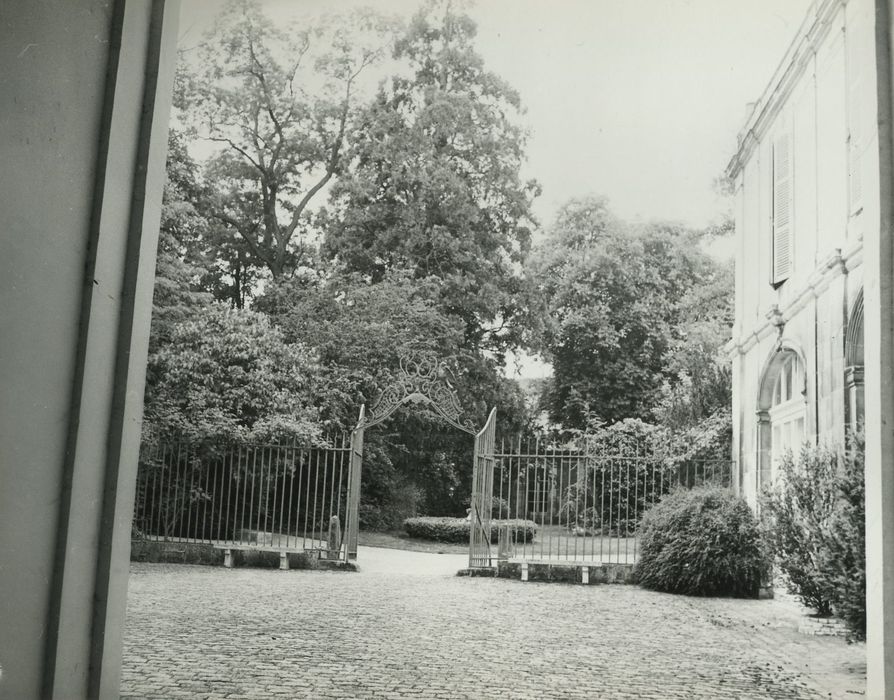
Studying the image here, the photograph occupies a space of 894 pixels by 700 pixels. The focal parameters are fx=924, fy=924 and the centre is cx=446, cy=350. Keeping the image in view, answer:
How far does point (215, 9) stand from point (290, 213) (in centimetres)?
531

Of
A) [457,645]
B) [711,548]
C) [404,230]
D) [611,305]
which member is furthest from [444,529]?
[457,645]

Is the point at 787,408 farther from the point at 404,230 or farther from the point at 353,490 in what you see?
the point at 404,230

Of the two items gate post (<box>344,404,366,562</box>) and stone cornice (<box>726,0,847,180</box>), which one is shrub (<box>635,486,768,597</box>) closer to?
gate post (<box>344,404,366,562</box>)

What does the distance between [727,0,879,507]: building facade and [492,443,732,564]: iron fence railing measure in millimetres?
1204

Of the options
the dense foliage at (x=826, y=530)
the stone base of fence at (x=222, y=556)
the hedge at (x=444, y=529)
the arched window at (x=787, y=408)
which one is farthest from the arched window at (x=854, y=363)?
the hedge at (x=444, y=529)

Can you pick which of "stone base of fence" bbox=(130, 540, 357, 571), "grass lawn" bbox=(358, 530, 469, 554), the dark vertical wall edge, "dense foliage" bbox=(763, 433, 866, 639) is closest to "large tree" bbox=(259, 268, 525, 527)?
"grass lawn" bbox=(358, 530, 469, 554)

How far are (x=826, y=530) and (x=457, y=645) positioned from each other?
9.82 ft

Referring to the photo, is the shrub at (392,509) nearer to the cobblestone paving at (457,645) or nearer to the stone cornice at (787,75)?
the cobblestone paving at (457,645)

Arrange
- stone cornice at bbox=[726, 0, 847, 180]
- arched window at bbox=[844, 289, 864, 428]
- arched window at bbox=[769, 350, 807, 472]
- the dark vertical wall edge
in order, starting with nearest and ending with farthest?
the dark vertical wall edge, arched window at bbox=[844, 289, 864, 428], stone cornice at bbox=[726, 0, 847, 180], arched window at bbox=[769, 350, 807, 472]

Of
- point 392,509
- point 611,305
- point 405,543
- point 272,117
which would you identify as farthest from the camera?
point 611,305

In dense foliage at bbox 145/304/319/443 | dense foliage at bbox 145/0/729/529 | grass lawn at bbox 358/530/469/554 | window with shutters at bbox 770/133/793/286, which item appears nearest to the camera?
window with shutters at bbox 770/133/793/286

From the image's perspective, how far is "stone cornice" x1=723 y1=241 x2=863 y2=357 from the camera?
29.5ft

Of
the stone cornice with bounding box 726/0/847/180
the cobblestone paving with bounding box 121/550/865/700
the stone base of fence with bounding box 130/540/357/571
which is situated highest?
the stone cornice with bounding box 726/0/847/180

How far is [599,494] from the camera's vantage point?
803 inches
